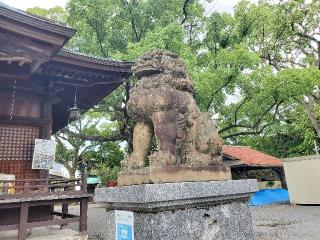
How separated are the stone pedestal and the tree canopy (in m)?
10.6

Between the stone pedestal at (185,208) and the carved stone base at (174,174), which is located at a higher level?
the carved stone base at (174,174)

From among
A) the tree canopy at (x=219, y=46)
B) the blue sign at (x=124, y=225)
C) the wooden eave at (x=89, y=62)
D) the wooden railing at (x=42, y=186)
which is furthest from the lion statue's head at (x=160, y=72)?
the tree canopy at (x=219, y=46)

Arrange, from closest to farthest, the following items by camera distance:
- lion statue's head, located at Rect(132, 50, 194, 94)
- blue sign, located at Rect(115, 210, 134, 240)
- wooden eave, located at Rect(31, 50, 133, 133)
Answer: blue sign, located at Rect(115, 210, 134, 240) < lion statue's head, located at Rect(132, 50, 194, 94) < wooden eave, located at Rect(31, 50, 133, 133)

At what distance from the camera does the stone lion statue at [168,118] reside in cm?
314

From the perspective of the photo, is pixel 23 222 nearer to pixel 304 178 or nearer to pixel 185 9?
pixel 304 178

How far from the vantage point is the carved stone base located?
2776 mm

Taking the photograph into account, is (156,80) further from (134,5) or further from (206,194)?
(134,5)

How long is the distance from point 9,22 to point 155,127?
5.29 metres

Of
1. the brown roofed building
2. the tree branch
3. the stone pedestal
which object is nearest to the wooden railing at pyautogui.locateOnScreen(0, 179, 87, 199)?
the stone pedestal

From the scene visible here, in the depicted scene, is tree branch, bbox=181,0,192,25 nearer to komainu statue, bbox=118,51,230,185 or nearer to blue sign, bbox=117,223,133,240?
komainu statue, bbox=118,51,230,185

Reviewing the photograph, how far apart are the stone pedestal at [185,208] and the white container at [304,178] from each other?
14.7m

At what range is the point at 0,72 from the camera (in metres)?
7.78

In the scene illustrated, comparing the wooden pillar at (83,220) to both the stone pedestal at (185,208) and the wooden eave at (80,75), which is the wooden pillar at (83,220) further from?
the stone pedestal at (185,208)

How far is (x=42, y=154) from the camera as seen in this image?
8.62m
